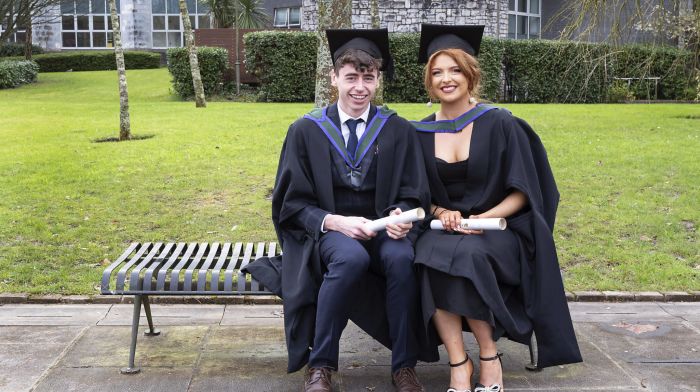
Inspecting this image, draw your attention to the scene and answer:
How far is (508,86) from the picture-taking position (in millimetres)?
21594

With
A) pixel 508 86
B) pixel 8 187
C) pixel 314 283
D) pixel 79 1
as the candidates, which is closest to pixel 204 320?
pixel 314 283

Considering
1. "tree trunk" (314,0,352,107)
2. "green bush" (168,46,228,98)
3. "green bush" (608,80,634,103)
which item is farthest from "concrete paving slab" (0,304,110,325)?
"green bush" (608,80,634,103)

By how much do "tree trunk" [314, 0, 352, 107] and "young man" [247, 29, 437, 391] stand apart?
371 cm

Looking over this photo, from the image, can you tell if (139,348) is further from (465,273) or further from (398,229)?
(465,273)

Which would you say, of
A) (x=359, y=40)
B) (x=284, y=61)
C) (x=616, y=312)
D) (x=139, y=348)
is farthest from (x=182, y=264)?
(x=284, y=61)

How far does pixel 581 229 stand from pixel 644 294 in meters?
1.59

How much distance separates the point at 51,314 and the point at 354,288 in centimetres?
232

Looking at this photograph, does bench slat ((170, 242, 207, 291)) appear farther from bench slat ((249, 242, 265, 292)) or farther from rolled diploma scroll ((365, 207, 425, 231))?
rolled diploma scroll ((365, 207, 425, 231))

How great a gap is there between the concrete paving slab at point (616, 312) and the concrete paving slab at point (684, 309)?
5 cm

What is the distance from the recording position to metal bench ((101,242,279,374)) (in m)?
4.13

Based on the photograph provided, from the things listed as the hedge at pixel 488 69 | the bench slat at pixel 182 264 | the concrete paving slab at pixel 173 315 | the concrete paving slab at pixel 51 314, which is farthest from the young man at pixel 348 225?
the hedge at pixel 488 69

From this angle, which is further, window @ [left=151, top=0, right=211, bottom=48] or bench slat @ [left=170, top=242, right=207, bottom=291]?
window @ [left=151, top=0, right=211, bottom=48]

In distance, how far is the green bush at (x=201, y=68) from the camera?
818 inches

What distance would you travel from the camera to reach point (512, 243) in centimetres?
396
